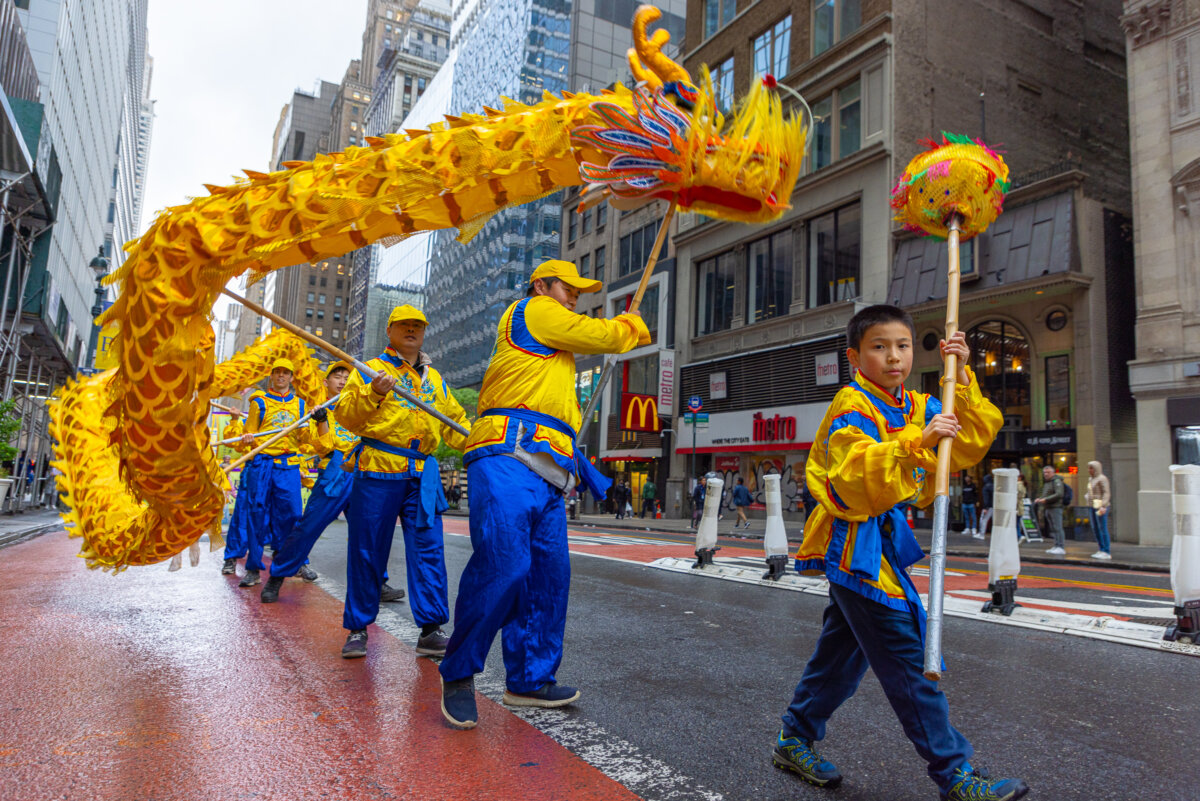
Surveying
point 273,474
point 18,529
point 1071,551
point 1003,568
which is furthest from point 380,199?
point 1071,551

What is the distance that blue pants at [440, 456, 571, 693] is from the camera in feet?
10.9

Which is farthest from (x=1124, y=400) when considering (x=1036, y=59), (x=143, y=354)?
Answer: (x=143, y=354)

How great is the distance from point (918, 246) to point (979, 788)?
22.7 metres

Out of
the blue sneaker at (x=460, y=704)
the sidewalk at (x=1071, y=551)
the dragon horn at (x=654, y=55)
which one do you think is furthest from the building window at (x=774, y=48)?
the blue sneaker at (x=460, y=704)

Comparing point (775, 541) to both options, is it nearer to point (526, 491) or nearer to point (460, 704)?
point (526, 491)

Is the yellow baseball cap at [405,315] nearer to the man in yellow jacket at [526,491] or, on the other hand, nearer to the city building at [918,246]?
the man in yellow jacket at [526,491]

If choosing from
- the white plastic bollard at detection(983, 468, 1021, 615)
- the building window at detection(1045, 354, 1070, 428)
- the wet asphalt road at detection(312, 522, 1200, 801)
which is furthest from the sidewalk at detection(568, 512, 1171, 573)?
the wet asphalt road at detection(312, 522, 1200, 801)

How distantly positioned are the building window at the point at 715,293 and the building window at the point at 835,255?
4178mm

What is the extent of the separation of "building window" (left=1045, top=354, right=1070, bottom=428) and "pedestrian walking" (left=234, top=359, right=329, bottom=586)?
19.1 meters

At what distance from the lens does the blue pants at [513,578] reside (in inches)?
131

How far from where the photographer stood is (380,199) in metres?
3.19

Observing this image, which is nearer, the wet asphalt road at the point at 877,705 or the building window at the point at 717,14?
the wet asphalt road at the point at 877,705

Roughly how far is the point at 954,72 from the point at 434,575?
89.4 feet

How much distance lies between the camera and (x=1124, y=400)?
19703 millimetres
